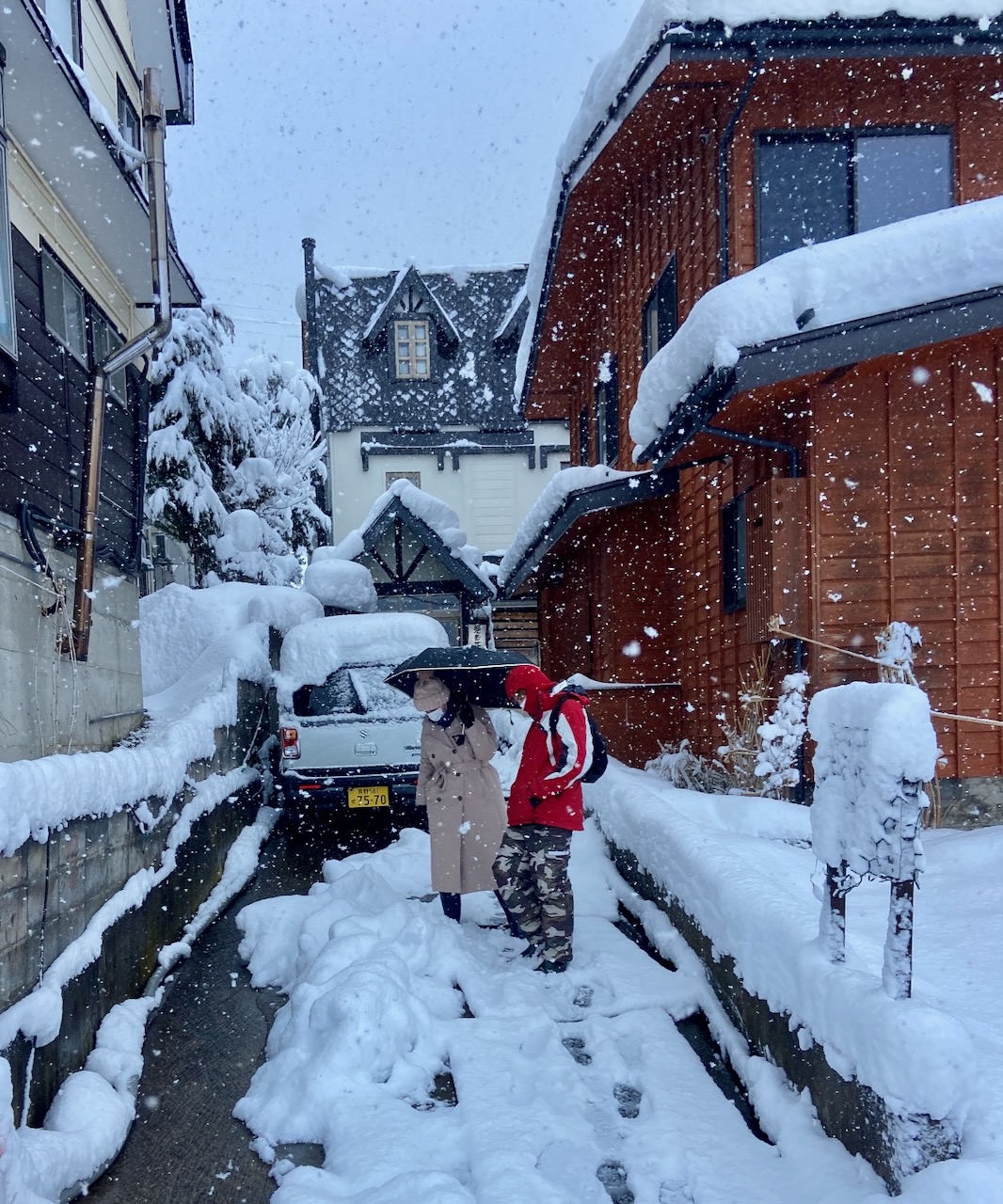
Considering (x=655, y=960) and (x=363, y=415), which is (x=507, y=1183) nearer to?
(x=655, y=960)

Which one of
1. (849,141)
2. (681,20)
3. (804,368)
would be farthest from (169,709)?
(849,141)

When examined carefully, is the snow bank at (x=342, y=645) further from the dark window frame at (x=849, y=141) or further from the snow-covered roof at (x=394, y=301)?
the snow-covered roof at (x=394, y=301)

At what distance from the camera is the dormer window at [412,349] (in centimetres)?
2750

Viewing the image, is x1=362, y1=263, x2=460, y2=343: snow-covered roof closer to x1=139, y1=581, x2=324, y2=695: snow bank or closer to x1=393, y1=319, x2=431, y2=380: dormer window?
x1=393, y1=319, x2=431, y2=380: dormer window

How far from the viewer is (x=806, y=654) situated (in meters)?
7.55

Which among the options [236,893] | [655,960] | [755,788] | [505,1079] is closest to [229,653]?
[236,893]

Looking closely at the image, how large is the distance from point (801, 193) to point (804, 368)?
298 centimetres

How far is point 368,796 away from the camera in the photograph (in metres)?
8.88

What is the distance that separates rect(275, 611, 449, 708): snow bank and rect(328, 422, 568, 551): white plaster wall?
658 inches

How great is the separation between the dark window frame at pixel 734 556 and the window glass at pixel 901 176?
2.74 metres

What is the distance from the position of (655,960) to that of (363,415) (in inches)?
914

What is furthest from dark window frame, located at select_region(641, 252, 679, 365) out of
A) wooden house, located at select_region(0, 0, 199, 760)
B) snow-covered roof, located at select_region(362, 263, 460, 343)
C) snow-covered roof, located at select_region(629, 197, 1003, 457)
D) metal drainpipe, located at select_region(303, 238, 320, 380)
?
metal drainpipe, located at select_region(303, 238, 320, 380)

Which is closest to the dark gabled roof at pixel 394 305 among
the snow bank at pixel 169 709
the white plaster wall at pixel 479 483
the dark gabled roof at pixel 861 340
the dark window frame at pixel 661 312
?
the white plaster wall at pixel 479 483

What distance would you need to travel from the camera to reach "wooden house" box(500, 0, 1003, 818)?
272 inches
